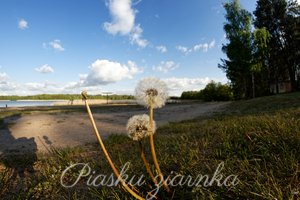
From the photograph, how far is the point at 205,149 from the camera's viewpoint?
4605 millimetres

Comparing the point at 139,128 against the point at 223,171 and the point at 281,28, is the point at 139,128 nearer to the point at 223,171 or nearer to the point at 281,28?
the point at 223,171

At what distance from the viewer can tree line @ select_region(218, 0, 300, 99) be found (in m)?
29.8

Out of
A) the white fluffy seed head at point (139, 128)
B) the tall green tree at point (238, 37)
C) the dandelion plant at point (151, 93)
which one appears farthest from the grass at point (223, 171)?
the tall green tree at point (238, 37)

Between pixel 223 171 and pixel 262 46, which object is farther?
pixel 262 46

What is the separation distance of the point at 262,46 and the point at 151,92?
3145 centimetres

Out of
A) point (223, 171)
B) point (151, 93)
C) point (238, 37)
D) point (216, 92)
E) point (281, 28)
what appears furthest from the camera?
point (216, 92)

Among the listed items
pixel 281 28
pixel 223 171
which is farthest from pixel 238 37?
pixel 223 171

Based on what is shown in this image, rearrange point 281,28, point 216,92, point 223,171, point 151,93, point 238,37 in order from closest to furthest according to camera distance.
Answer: point 151,93 < point 223,171 < point 238,37 < point 281,28 < point 216,92

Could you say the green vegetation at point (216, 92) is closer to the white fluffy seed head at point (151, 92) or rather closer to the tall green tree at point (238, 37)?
the tall green tree at point (238, 37)

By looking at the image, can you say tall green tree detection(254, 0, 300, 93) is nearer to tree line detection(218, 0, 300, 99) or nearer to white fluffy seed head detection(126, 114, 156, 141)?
tree line detection(218, 0, 300, 99)

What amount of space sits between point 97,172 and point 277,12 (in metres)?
38.6

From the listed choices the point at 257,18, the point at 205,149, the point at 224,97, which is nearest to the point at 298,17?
the point at 257,18

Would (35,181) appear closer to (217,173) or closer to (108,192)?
(108,192)

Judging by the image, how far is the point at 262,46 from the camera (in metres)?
30.0
